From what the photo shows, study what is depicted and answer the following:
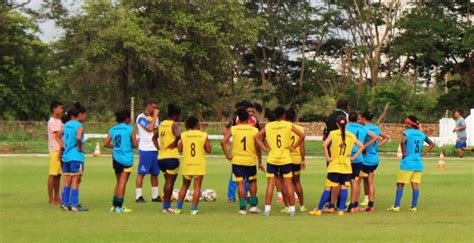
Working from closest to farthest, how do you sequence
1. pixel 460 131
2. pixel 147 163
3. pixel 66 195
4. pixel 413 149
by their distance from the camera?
pixel 66 195 < pixel 413 149 < pixel 147 163 < pixel 460 131

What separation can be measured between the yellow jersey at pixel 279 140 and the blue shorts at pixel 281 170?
0.08 m

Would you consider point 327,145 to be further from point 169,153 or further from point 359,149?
point 169,153

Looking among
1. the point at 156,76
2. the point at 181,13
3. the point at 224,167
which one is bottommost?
the point at 224,167

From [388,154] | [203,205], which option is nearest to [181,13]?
[388,154]

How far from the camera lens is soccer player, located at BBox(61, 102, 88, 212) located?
57.9ft

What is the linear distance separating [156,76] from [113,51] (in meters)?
5.25

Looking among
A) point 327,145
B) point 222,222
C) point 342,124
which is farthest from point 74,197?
point 342,124

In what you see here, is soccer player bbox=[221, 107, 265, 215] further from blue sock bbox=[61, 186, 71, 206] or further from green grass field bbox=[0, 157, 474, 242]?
blue sock bbox=[61, 186, 71, 206]

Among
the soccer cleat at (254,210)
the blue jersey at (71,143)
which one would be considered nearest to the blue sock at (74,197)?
the blue jersey at (71,143)

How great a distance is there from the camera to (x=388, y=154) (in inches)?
1909

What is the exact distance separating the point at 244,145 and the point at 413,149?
3436mm

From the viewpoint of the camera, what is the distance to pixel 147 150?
2000 cm

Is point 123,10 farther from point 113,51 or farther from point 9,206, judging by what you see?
point 9,206

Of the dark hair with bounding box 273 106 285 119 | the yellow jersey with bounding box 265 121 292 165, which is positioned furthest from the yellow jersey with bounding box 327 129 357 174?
the dark hair with bounding box 273 106 285 119
